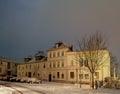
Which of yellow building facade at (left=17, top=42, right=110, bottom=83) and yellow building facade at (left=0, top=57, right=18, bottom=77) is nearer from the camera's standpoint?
yellow building facade at (left=17, top=42, right=110, bottom=83)

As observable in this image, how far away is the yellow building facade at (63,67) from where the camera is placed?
81.3 meters

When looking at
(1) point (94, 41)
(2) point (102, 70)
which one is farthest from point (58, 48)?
(1) point (94, 41)

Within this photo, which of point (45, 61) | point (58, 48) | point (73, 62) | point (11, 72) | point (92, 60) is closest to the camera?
point (92, 60)

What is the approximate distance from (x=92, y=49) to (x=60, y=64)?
139 ft

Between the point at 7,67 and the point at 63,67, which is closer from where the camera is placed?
the point at 63,67

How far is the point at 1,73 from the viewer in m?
132

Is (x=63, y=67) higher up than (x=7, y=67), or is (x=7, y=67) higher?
(x=63, y=67)

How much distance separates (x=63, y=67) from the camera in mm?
92250

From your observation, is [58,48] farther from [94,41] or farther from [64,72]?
[94,41]

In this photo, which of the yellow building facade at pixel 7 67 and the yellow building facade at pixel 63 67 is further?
the yellow building facade at pixel 7 67

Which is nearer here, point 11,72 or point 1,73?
point 1,73

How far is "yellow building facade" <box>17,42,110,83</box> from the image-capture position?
81.3 metres

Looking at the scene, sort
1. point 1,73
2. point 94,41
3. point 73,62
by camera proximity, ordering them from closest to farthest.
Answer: point 94,41
point 73,62
point 1,73

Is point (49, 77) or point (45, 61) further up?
point (45, 61)
